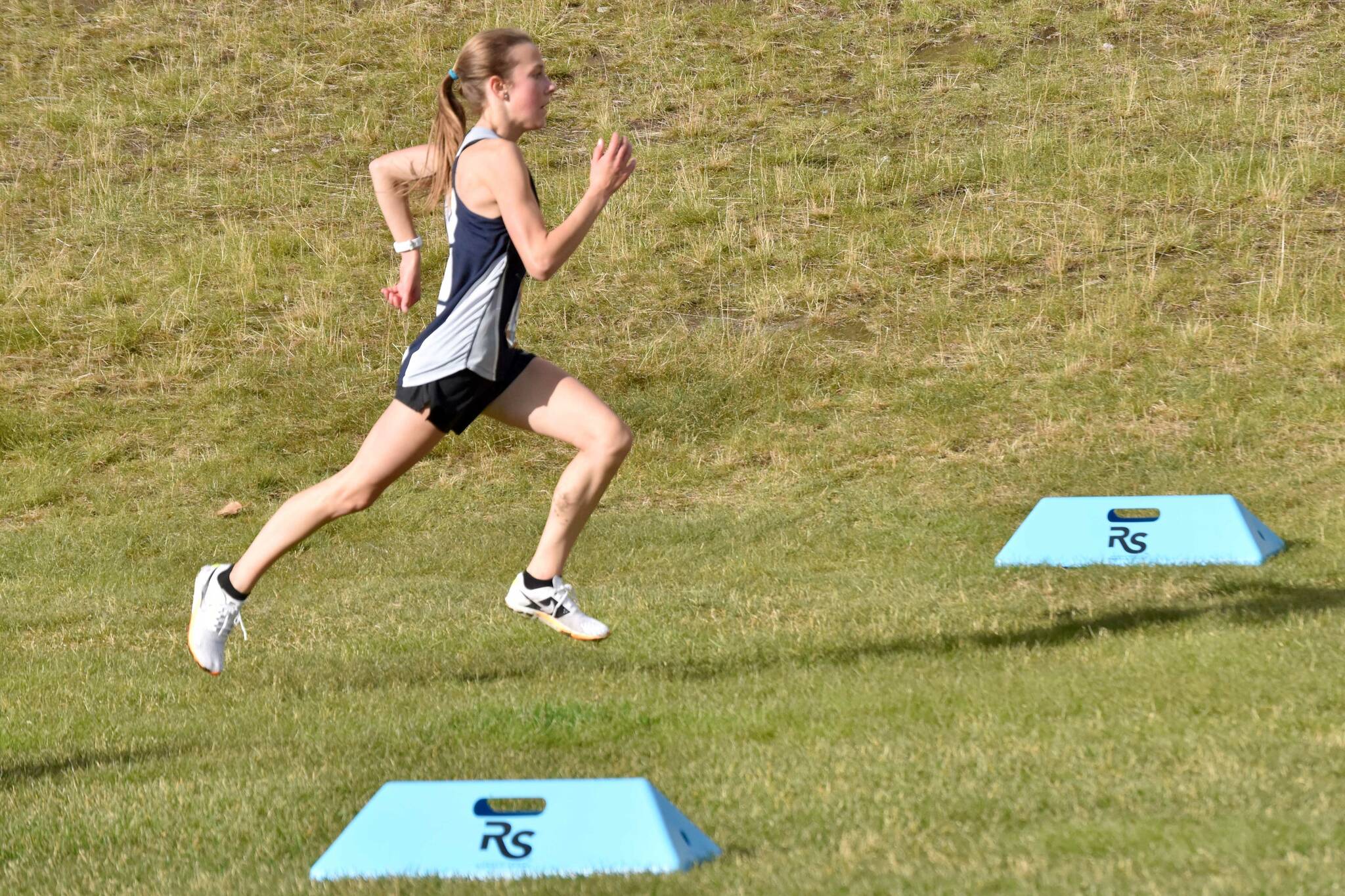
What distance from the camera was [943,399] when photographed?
12.4 m

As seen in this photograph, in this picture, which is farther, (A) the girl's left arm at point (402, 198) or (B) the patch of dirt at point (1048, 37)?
(B) the patch of dirt at point (1048, 37)

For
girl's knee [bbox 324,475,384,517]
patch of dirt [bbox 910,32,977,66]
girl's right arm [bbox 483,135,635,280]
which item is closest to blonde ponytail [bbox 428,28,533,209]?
girl's right arm [bbox 483,135,635,280]

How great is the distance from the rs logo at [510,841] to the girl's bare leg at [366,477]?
1879 millimetres

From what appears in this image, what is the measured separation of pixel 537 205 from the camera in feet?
18.0

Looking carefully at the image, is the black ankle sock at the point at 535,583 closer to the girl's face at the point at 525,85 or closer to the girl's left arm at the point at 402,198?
the girl's left arm at the point at 402,198

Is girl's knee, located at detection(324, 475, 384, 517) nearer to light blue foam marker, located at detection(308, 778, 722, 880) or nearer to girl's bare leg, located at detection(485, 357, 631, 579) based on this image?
girl's bare leg, located at detection(485, 357, 631, 579)

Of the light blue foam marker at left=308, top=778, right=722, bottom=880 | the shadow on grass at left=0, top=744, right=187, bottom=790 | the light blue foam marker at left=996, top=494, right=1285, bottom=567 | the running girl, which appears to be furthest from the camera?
the light blue foam marker at left=996, top=494, right=1285, bottom=567

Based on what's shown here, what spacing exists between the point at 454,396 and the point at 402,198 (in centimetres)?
99

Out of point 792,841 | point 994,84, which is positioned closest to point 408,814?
point 792,841

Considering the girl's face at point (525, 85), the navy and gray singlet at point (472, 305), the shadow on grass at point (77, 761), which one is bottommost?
the shadow on grass at point (77, 761)

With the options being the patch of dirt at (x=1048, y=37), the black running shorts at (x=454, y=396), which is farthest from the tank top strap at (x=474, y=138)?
the patch of dirt at (x=1048, y=37)

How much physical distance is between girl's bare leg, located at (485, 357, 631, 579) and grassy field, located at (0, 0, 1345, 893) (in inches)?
32.6

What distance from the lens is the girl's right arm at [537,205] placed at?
528 centimetres

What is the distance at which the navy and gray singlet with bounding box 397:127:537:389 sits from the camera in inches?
216
